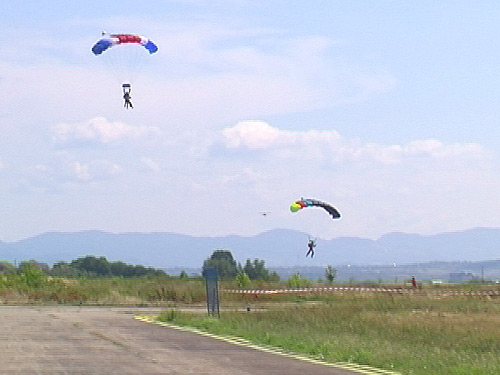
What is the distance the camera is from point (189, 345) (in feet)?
71.3

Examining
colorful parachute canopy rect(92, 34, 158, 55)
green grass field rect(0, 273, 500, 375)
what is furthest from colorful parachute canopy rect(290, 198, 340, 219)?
colorful parachute canopy rect(92, 34, 158, 55)

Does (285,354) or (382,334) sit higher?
(382,334)

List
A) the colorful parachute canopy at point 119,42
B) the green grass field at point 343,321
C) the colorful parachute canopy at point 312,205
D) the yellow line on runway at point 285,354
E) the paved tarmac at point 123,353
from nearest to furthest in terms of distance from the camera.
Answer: the paved tarmac at point 123,353 < the yellow line on runway at point 285,354 < the green grass field at point 343,321 < the colorful parachute canopy at point 119,42 < the colorful parachute canopy at point 312,205

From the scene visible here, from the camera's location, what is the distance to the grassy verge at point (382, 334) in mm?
18891

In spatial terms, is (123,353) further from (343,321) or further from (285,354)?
(343,321)

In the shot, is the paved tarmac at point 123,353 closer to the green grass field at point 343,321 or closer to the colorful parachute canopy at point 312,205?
the green grass field at point 343,321

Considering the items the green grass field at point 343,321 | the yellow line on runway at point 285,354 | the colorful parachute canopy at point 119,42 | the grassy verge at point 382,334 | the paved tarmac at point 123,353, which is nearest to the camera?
the paved tarmac at point 123,353

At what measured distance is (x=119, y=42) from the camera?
116 feet

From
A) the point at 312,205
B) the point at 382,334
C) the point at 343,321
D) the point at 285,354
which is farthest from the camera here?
the point at 312,205

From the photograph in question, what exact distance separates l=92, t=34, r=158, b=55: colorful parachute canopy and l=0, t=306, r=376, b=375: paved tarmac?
1090 cm

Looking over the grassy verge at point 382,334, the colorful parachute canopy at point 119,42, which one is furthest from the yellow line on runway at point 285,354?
the colorful parachute canopy at point 119,42

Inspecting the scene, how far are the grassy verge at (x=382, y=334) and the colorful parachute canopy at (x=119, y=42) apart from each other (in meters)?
9.90

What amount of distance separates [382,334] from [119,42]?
49.5ft

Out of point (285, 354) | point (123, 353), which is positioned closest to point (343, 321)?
point (285, 354)
